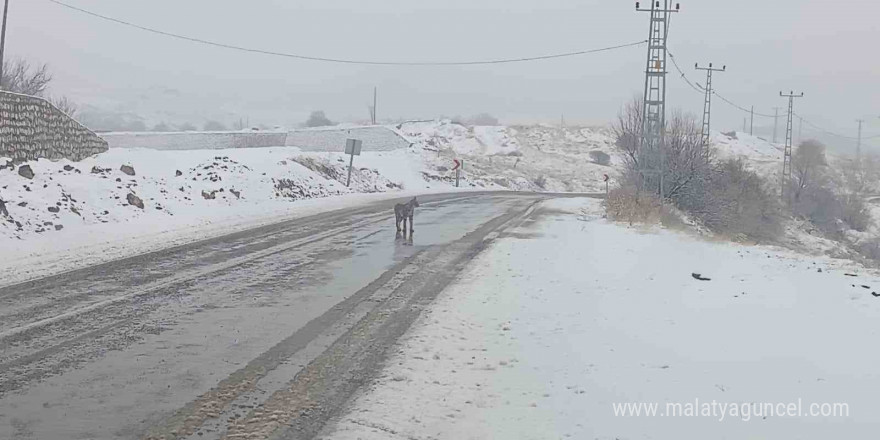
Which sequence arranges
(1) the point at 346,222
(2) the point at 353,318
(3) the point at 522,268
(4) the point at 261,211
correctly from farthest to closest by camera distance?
1. (4) the point at 261,211
2. (1) the point at 346,222
3. (3) the point at 522,268
4. (2) the point at 353,318

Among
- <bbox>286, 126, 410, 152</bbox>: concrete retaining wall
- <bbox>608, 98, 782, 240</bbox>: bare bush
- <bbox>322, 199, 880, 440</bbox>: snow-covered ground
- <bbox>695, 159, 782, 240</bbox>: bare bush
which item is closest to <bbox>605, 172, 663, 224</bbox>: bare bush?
<bbox>608, 98, 782, 240</bbox>: bare bush

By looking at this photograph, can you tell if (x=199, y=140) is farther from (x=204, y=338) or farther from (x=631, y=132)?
(x=204, y=338)

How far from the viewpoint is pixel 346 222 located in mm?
19531

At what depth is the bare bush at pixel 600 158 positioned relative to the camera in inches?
3743

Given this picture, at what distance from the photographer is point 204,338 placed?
7.09 m

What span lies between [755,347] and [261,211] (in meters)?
17.1

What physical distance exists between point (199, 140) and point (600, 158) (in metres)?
54.5

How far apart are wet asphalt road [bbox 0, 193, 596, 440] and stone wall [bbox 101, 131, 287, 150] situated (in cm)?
5082

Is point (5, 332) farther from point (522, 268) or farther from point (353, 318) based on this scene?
point (522, 268)

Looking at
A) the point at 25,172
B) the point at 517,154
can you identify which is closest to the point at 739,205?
the point at 25,172

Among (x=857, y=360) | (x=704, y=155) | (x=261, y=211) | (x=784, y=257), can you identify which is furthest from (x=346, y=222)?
(x=704, y=155)

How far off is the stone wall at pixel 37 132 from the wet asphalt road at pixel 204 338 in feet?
23.6

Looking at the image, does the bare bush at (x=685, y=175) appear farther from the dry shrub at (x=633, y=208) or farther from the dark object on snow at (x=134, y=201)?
the dark object on snow at (x=134, y=201)

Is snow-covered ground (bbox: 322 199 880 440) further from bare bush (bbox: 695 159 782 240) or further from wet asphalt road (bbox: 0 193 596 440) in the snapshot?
bare bush (bbox: 695 159 782 240)
